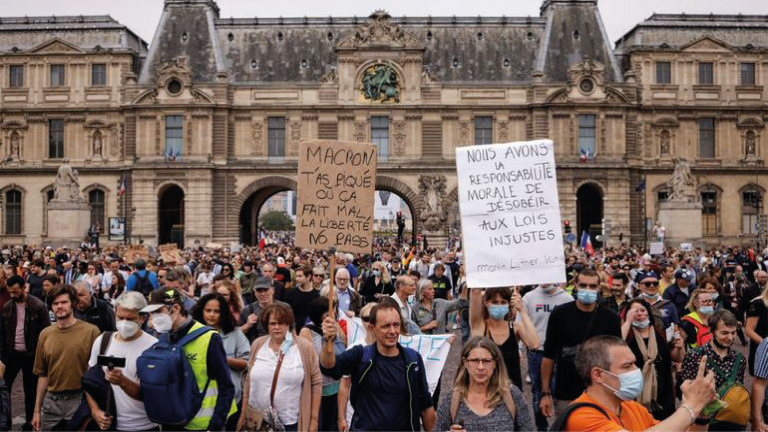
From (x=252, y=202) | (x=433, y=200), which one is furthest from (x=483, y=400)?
(x=252, y=202)

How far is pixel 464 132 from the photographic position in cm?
4659

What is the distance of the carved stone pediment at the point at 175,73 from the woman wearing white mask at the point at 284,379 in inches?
1627

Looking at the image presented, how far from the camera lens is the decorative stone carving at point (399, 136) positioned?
152ft

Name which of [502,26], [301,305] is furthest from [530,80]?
[301,305]

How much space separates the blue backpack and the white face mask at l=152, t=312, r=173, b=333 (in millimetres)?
128

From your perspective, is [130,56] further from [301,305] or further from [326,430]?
[326,430]

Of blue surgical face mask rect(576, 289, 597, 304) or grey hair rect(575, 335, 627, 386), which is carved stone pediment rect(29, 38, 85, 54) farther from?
grey hair rect(575, 335, 627, 386)

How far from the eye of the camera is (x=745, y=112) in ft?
158

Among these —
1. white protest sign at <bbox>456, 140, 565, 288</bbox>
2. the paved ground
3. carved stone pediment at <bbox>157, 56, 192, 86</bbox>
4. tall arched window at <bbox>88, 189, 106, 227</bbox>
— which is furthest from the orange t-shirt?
tall arched window at <bbox>88, 189, 106, 227</bbox>

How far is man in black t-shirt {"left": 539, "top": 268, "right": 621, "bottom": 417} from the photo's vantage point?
7.29m

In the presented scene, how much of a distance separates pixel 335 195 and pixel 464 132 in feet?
130

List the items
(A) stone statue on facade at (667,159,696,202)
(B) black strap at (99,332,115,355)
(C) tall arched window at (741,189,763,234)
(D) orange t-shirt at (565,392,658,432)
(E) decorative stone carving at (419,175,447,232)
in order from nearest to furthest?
(D) orange t-shirt at (565,392,658,432), (B) black strap at (99,332,115,355), (A) stone statue on facade at (667,159,696,202), (E) decorative stone carving at (419,175,447,232), (C) tall arched window at (741,189,763,234)

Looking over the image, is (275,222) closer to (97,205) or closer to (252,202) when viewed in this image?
(252,202)

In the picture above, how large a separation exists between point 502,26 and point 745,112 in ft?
51.2
